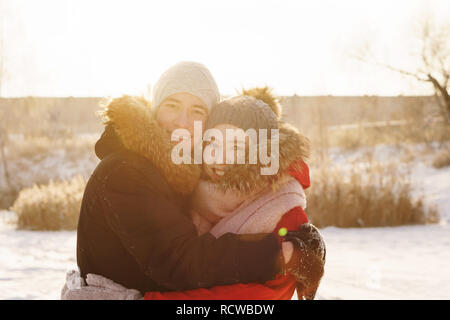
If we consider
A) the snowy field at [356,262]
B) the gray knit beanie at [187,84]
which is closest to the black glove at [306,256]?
the gray knit beanie at [187,84]

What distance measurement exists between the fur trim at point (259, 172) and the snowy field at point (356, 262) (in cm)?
282

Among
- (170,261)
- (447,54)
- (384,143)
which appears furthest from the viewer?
(384,143)

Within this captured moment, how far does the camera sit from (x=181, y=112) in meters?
2.48

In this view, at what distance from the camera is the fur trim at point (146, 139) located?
1993 millimetres

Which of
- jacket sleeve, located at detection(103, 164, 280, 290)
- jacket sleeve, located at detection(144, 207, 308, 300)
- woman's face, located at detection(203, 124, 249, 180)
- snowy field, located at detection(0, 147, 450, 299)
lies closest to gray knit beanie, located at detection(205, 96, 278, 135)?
woman's face, located at detection(203, 124, 249, 180)

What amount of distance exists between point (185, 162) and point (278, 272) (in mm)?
673

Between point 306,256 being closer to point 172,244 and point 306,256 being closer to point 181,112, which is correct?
point 172,244

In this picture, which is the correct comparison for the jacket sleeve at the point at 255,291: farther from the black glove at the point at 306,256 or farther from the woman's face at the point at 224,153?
the woman's face at the point at 224,153

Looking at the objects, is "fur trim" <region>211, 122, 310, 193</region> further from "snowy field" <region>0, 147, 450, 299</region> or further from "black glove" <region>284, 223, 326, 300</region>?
"snowy field" <region>0, 147, 450, 299</region>

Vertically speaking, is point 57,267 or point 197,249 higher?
point 197,249

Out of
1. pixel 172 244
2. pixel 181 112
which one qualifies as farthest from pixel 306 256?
pixel 181 112

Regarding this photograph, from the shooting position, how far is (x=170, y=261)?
175cm
